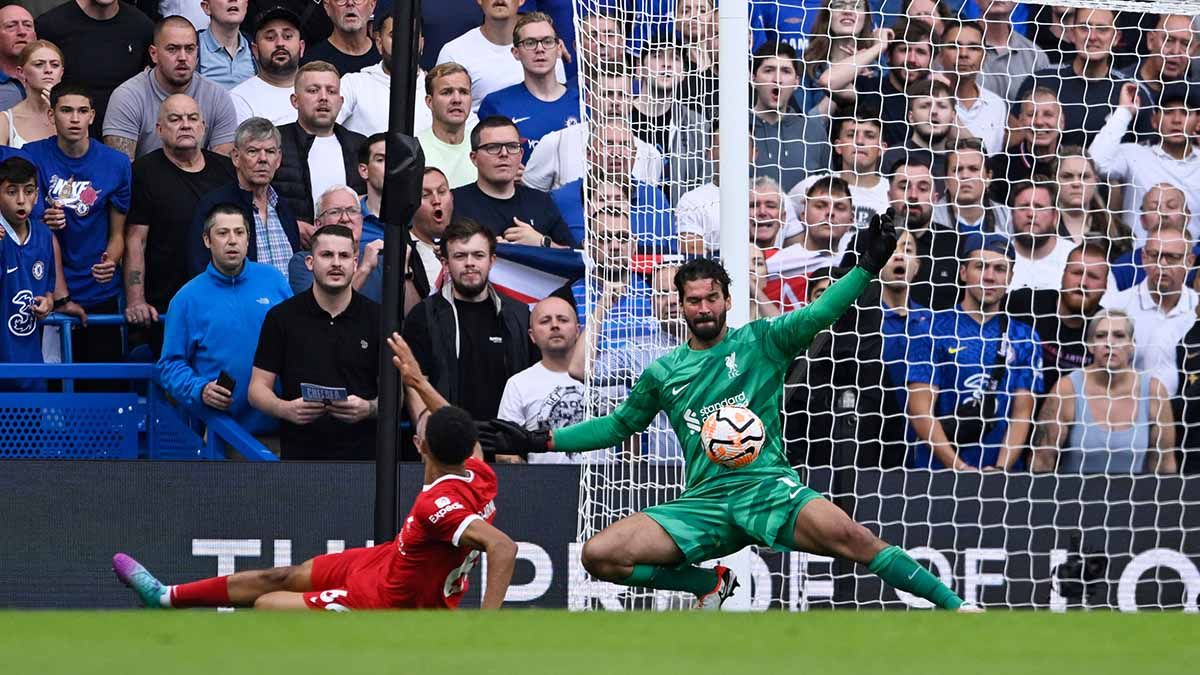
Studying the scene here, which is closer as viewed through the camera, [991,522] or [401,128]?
[401,128]

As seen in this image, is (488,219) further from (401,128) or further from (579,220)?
(401,128)

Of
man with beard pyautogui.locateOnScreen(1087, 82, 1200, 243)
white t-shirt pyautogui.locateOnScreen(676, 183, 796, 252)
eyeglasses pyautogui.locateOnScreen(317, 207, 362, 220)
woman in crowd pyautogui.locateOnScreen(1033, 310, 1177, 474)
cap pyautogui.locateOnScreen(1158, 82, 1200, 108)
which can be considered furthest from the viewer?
cap pyautogui.locateOnScreen(1158, 82, 1200, 108)

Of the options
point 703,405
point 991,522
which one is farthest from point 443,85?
point 991,522

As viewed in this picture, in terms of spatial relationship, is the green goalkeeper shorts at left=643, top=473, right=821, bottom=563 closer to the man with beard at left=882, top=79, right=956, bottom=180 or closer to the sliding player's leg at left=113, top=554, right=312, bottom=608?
the sliding player's leg at left=113, top=554, right=312, bottom=608

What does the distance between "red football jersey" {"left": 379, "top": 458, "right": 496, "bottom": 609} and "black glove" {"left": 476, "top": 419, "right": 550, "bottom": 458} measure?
0.23 metres

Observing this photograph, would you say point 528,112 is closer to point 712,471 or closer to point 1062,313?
point 1062,313

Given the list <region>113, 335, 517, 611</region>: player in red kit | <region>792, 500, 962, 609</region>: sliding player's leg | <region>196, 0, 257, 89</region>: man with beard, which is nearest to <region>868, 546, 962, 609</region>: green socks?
<region>792, 500, 962, 609</region>: sliding player's leg

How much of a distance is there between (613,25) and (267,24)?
209 centimetres

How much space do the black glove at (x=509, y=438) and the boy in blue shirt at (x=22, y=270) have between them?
2935 mm

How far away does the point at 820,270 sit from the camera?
9000mm

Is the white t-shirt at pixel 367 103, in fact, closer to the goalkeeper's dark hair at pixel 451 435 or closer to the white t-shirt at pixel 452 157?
the white t-shirt at pixel 452 157

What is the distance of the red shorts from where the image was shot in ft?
21.1

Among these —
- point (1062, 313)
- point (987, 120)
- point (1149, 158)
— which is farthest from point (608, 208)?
point (1149, 158)

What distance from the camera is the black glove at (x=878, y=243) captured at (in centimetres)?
625
